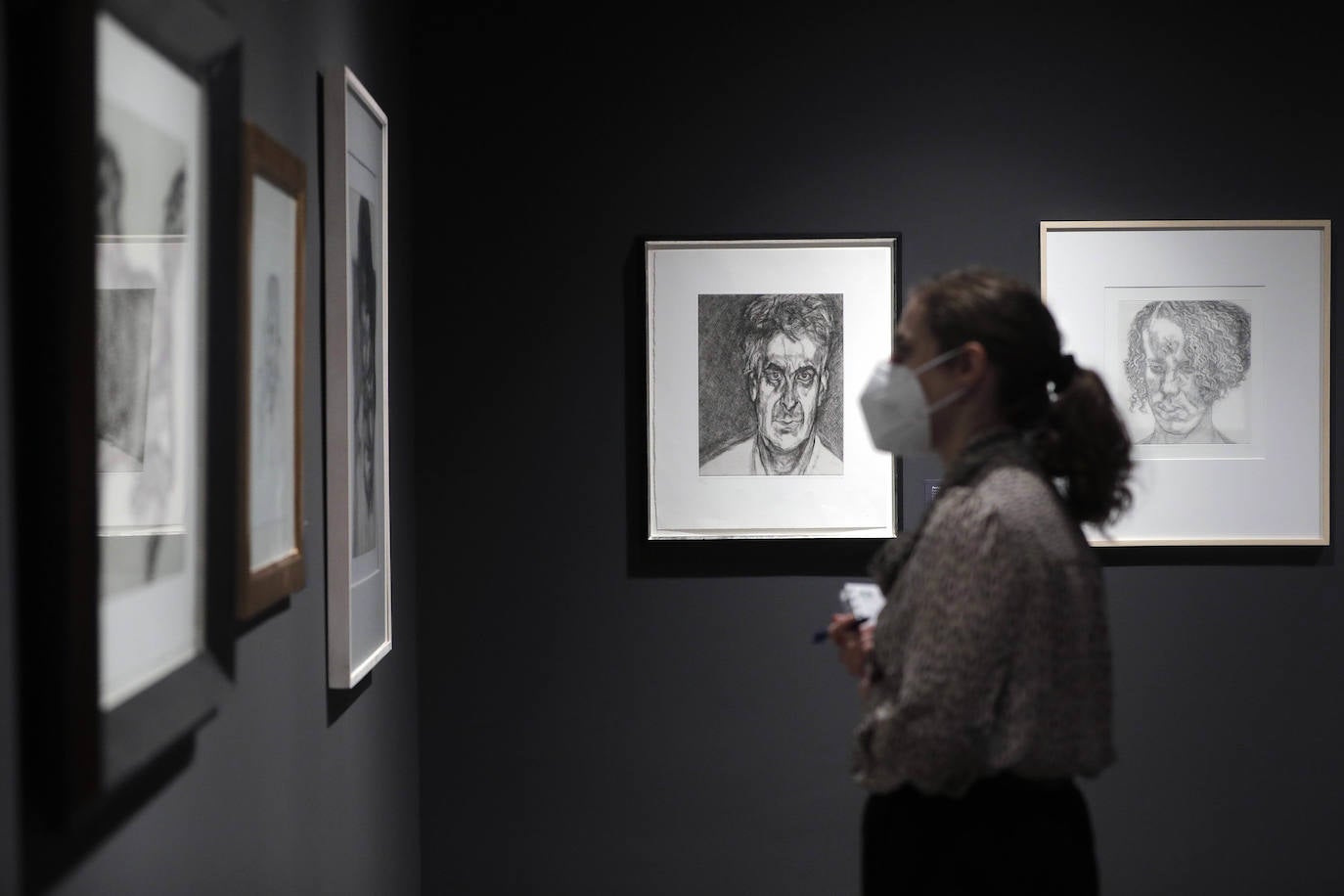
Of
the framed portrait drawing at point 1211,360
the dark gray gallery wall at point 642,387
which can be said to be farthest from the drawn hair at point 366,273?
the framed portrait drawing at point 1211,360

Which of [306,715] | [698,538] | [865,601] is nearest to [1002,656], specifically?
[865,601]

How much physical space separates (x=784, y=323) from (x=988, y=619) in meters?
1.70

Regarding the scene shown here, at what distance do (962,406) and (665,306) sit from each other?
4.91 feet

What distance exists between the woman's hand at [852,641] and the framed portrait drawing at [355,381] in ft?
2.93

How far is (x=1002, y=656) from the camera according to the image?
1.51 m

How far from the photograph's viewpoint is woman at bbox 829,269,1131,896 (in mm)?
1517

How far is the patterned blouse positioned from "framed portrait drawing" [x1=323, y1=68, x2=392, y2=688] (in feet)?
3.49

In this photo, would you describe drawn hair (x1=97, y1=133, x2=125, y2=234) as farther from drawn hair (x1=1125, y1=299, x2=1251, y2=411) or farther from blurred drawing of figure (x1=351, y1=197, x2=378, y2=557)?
drawn hair (x1=1125, y1=299, x2=1251, y2=411)

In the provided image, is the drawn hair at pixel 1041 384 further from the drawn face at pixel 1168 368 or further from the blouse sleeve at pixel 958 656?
the drawn face at pixel 1168 368

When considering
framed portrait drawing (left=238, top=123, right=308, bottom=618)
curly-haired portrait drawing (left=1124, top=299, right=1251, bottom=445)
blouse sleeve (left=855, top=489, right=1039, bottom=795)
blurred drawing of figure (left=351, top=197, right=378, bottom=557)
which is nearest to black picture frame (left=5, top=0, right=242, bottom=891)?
framed portrait drawing (left=238, top=123, right=308, bottom=618)

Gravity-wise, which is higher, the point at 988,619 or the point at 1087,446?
the point at 1087,446

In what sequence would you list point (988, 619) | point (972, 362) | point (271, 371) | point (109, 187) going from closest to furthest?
point (109, 187) → point (988, 619) → point (972, 362) → point (271, 371)

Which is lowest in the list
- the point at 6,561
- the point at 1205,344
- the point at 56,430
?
the point at 6,561

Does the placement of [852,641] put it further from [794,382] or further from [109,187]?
[794,382]
